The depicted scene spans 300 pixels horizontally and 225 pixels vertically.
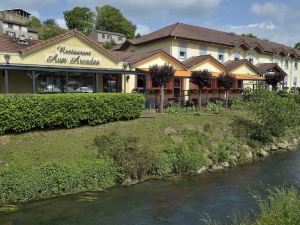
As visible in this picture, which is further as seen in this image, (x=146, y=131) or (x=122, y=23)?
(x=122, y=23)

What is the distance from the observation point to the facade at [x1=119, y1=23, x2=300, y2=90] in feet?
120

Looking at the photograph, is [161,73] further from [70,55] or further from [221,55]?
[221,55]

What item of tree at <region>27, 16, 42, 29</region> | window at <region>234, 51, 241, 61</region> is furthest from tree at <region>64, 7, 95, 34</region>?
window at <region>234, 51, 241, 61</region>

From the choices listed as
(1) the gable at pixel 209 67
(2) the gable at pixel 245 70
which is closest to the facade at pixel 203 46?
(2) the gable at pixel 245 70

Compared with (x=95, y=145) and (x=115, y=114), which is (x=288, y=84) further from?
(x=95, y=145)

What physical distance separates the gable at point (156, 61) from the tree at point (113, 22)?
254ft

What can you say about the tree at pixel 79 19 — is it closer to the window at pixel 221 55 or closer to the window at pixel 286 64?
the window at pixel 286 64

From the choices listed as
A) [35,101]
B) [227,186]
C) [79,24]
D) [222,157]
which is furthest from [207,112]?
[79,24]

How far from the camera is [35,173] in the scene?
14.0m

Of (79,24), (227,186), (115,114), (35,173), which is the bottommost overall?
(227,186)

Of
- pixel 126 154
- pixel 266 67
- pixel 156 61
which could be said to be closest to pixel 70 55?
pixel 156 61

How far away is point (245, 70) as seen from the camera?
3953 centimetres

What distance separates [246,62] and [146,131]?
2235 cm

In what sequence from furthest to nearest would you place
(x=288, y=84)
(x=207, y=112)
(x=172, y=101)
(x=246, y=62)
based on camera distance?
1. (x=288, y=84)
2. (x=246, y=62)
3. (x=172, y=101)
4. (x=207, y=112)
